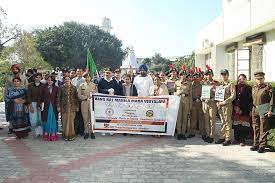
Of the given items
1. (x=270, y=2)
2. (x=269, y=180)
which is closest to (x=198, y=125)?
(x=269, y=180)

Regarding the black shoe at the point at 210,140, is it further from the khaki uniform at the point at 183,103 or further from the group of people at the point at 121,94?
the khaki uniform at the point at 183,103

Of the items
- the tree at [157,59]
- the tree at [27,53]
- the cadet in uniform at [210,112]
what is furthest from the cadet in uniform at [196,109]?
the tree at [157,59]

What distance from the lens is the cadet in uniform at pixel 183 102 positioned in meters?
9.81

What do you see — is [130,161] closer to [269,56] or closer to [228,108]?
[228,108]

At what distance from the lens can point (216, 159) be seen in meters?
7.51

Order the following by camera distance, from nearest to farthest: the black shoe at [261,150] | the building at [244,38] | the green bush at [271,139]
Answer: the green bush at [271,139] → the black shoe at [261,150] → the building at [244,38]

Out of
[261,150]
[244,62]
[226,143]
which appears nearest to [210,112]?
[226,143]

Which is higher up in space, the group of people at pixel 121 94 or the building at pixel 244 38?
the building at pixel 244 38

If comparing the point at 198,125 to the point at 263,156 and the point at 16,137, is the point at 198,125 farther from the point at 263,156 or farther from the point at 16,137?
the point at 16,137

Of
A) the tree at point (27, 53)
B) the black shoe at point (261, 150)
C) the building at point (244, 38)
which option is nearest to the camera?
the black shoe at point (261, 150)

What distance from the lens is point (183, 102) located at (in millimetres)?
9883

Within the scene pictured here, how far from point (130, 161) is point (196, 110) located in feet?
11.4

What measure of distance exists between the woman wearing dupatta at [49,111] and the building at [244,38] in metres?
8.22

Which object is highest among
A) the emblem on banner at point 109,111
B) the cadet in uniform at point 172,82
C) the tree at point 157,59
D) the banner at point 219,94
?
the tree at point 157,59
